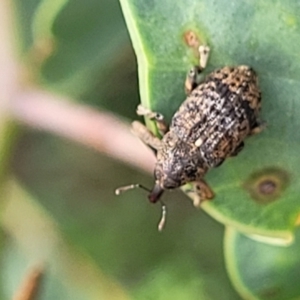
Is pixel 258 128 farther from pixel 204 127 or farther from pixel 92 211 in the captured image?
pixel 92 211

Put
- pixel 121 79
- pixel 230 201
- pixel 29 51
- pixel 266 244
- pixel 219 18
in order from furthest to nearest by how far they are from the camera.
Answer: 1. pixel 121 79
2. pixel 29 51
3. pixel 266 244
4. pixel 230 201
5. pixel 219 18

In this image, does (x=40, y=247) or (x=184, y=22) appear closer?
(x=184, y=22)

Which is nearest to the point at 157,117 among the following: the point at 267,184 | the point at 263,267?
the point at 267,184

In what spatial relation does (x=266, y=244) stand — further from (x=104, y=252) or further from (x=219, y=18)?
(x=104, y=252)

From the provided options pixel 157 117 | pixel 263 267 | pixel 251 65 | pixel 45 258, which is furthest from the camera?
pixel 45 258

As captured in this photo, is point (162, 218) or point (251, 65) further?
point (162, 218)

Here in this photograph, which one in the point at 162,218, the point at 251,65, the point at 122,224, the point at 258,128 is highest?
the point at 251,65

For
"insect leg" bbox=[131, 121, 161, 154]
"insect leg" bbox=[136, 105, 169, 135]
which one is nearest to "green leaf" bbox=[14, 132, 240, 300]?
"insect leg" bbox=[131, 121, 161, 154]

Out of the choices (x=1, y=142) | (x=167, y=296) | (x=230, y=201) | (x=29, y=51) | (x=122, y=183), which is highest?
(x=29, y=51)

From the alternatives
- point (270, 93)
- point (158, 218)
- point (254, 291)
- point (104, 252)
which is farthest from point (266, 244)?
point (104, 252)
